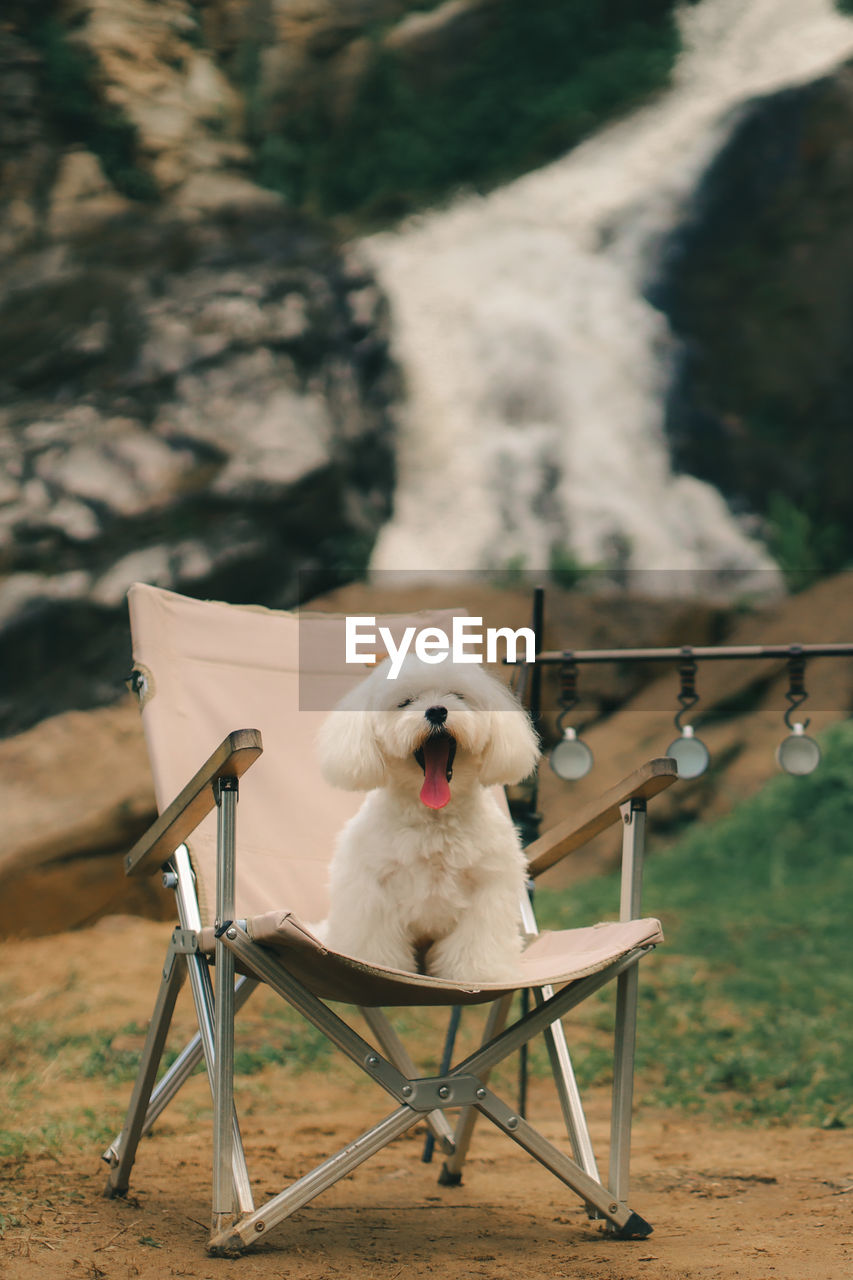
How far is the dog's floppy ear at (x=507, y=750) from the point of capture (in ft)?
6.89

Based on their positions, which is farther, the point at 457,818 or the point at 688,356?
the point at 688,356

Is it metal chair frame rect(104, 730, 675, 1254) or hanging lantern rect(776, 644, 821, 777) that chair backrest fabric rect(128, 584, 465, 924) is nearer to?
metal chair frame rect(104, 730, 675, 1254)

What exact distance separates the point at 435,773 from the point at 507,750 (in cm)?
15

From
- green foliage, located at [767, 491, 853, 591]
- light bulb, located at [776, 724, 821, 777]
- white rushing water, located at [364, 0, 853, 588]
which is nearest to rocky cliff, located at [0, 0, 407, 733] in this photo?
white rushing water, located at [364, 0, 853, 588]

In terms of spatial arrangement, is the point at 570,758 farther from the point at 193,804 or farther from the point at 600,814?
the point at 193,804

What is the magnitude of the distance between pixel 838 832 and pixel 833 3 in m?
8.85

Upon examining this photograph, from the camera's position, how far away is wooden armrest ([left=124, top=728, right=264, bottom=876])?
5.78 feet

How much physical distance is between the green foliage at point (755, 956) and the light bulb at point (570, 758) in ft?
3.29

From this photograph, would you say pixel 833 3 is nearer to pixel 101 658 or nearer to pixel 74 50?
pixel 74 50

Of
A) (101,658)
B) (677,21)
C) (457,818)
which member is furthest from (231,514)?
(677,21)

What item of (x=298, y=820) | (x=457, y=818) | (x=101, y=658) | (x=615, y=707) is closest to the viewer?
(x=457, y=818)

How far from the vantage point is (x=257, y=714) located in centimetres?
255

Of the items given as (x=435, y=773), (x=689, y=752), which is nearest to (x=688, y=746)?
(x=689, y=752)

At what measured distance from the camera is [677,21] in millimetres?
11148
